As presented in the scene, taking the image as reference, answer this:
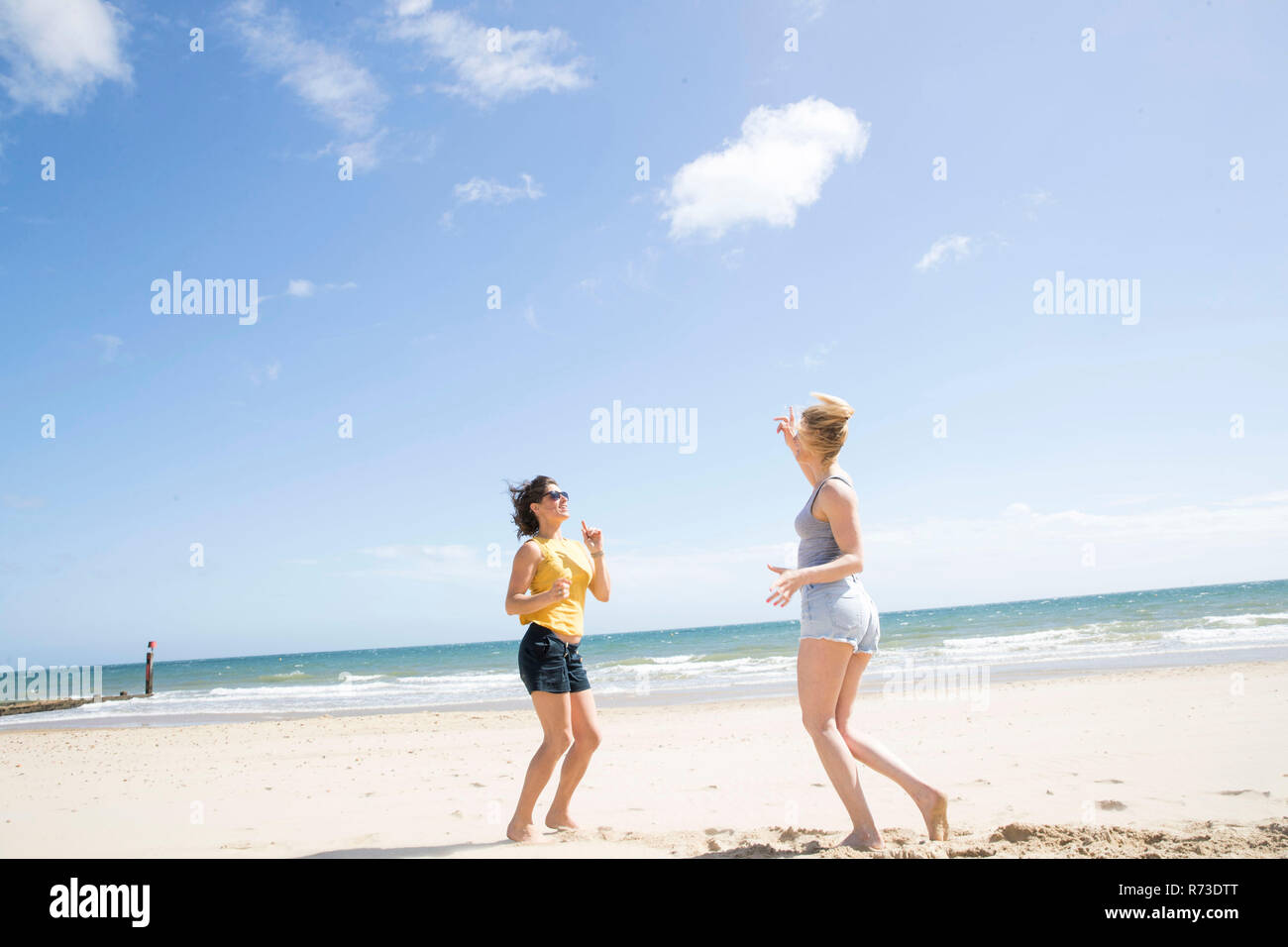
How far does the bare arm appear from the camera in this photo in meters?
3.77

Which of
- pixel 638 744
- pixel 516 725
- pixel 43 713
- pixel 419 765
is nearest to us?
pixel 419 765

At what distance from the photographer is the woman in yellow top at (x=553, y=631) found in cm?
383

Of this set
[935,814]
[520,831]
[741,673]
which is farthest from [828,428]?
[741,673]

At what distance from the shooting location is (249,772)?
24.6ft

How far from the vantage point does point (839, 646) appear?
317cm

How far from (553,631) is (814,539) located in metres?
1.50

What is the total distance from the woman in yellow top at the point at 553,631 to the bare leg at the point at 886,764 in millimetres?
1299

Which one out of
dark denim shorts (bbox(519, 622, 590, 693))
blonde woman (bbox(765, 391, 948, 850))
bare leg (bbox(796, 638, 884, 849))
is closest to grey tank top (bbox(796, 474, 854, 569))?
blonde woman (bbox(765, 391, 948, 850))

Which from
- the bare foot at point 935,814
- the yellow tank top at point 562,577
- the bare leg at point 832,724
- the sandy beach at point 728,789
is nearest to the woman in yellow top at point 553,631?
the yellow tank top at point 562,577

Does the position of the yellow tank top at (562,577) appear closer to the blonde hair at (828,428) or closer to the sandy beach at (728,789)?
the sandy beach at (728,789)

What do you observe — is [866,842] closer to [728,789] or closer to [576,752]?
[576,752]
